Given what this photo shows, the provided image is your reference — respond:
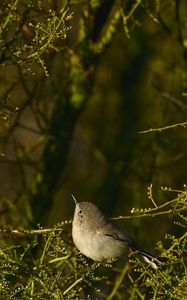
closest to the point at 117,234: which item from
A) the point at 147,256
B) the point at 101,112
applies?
the point at 147,256

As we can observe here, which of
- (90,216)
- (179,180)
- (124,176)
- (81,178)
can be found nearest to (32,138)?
(81,178)

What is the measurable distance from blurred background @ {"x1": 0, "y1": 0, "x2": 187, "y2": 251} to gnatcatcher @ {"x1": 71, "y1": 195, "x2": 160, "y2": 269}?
481 mm

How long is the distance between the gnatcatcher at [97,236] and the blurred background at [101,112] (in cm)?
48

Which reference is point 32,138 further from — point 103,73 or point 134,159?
point 134,159

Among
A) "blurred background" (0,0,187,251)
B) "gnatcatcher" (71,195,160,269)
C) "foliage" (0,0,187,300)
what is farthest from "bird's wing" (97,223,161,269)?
"blurred background" (0,0,187,251)

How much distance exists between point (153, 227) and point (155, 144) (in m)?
2.36

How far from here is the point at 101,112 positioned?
11961 millimetres

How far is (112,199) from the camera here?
31.9 feet

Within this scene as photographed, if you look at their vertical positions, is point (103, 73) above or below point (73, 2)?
below

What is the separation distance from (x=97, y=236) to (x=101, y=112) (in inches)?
227

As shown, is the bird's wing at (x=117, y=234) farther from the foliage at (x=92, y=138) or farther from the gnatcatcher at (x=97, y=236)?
the foliage at (x=92, y=138)

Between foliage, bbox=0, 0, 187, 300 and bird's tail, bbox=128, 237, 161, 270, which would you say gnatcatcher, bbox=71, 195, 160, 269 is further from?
foliage, bbox=0, 0, 187, 300

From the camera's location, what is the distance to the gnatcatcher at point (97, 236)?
19.9ft

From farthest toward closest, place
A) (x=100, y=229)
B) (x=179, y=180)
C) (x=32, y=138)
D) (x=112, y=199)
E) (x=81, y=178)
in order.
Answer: (x=32, y=138)
(x=81, y=178)
(x=179, y=180)
(x=112, y=199)
(x=100, y=229)
